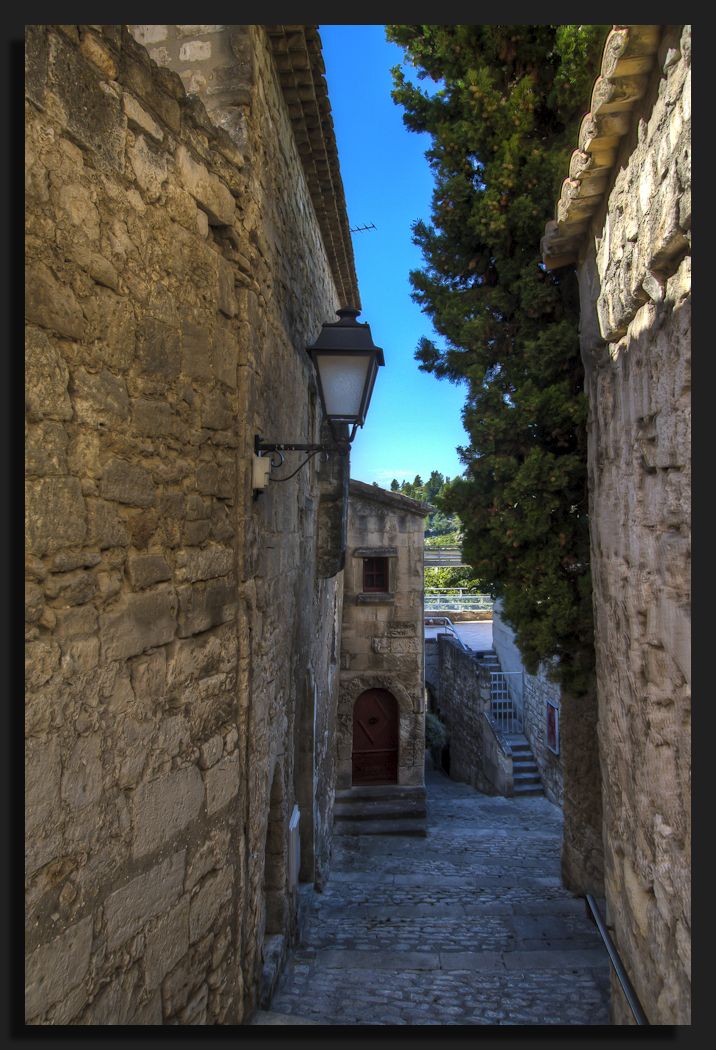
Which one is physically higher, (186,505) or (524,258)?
(524,258)

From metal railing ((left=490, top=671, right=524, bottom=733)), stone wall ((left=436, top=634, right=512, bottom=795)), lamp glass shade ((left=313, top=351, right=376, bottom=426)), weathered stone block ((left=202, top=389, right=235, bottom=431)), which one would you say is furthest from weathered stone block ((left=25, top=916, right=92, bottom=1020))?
metal railing ((left=490, top=671, right=524, bottom=733))

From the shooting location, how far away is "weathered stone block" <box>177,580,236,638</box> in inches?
102

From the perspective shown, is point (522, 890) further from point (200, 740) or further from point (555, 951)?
point (200, 740)

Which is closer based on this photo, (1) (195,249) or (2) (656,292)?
(2) (656,292)

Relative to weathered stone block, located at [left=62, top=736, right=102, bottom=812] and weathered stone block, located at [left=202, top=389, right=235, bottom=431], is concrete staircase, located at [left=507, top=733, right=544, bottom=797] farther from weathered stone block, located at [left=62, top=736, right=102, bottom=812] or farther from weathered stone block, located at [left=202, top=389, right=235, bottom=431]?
weathered stone block, located at [left=62, top=736, right=102, bottom=812]

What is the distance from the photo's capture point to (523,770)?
522 inches

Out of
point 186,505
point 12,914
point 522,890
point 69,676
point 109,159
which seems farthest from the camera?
point 522,890

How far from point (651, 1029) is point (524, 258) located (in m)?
5.44

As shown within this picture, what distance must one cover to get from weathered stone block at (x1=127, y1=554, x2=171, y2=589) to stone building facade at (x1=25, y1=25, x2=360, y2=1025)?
0.05 ft

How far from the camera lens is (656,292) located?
242 cm

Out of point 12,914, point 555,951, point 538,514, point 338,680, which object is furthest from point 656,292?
point 338,680

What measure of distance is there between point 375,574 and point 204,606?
906 cm

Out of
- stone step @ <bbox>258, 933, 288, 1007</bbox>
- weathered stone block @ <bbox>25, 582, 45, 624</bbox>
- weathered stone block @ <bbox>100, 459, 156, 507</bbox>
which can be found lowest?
stone step @ <bbox>258, 933, 288, 1007</bbox>

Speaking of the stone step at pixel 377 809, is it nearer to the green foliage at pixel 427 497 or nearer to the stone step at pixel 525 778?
the stone step at pixel 525 778
